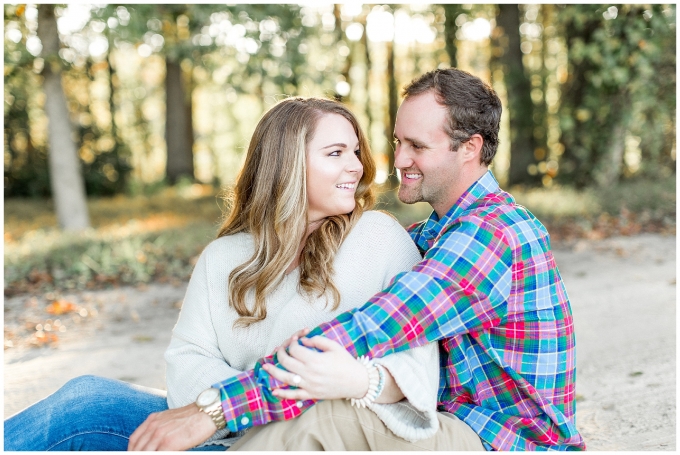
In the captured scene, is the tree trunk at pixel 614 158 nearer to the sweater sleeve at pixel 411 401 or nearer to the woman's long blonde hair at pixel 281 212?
the woman's long blonde hair at pixel 281 212

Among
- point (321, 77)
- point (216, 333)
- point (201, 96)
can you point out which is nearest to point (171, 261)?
point (321, 77)

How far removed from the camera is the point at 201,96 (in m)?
28.5

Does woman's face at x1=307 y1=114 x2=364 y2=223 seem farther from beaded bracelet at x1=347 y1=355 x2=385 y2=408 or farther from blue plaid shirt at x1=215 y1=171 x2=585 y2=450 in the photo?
beaded bracelet at x1=347 y1=355 x2=385 y2=408

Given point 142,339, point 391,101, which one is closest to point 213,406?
point 142,339

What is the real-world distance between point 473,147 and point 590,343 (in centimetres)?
298

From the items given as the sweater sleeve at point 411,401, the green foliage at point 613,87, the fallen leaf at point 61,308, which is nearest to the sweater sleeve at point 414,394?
the sweater sleeve at point 411,401

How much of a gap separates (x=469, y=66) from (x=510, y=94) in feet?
11.6

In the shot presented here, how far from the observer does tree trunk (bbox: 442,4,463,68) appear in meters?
13.4

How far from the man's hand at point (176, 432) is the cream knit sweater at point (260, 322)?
9.7 inches

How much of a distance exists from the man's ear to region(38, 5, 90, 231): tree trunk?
7.98m

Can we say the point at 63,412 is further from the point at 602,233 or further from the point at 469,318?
the point at 602,233

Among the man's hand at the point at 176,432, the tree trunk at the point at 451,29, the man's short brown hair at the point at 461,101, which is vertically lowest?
the man's hand at the point at 176,432

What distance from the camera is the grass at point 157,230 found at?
7301mm

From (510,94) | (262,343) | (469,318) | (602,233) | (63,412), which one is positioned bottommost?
(602,233)
